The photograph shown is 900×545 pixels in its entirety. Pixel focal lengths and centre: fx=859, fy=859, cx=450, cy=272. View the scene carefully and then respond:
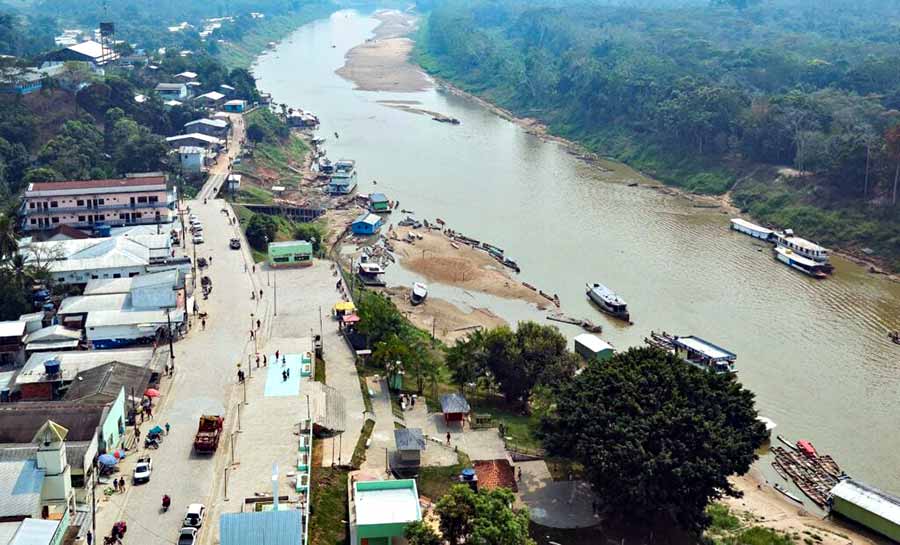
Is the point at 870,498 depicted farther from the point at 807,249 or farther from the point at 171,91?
the point at 171,91

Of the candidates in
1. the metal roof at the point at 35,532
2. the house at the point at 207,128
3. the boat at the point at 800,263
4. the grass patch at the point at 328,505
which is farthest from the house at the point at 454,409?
the house at the point at 207,128

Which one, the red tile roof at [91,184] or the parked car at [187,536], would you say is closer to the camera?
the parked car at [187,536]

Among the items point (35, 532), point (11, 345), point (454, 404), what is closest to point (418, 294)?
point (454, 404)

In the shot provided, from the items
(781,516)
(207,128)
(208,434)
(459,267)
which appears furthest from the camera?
(207,128)

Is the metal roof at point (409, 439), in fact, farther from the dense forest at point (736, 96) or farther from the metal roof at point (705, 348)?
the dense forest at point (736, 96)

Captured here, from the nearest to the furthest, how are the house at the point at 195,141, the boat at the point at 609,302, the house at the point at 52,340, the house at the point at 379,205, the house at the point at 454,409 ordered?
the house at the point at 454,409 → the house at the point at 52,340 → the boat at the point at 609,302 → the house at the point at 379,205 → the house at the point at 195,141

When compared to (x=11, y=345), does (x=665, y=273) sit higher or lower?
higher

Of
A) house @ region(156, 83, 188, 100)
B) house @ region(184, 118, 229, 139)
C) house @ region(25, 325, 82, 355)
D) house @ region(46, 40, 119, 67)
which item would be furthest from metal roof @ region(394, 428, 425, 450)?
house @ region(46, 40, 119, 67)
